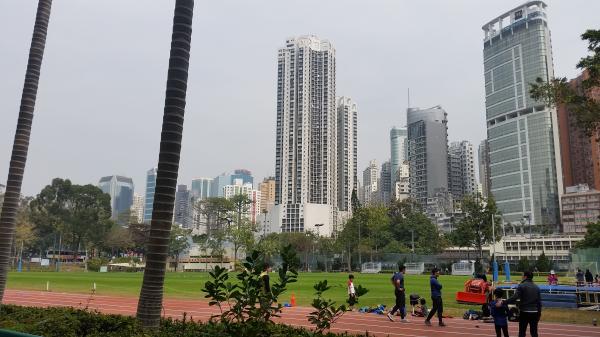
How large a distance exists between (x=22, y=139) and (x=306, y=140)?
136 m

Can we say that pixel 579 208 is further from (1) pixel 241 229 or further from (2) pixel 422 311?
(2) pixel 422 311

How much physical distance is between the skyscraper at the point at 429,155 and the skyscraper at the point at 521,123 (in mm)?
29571

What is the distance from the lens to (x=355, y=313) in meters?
19.1

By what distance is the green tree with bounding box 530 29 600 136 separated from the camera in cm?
1778

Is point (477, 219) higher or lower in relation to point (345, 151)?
lower

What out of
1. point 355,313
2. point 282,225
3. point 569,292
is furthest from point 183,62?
point 282,225

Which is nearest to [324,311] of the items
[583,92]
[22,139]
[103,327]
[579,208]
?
[103,327]

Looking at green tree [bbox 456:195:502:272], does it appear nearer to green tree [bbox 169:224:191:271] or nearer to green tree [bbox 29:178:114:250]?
green tree [bbox 169:224:191:271]

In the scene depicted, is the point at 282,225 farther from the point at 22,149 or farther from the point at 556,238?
the point at 22,149

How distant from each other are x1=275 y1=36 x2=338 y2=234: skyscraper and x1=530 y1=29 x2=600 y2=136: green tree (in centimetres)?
12528

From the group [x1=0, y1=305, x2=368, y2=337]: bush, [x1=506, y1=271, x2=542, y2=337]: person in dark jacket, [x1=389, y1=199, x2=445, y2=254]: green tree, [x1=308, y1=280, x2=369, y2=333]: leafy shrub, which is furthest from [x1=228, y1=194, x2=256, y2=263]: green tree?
[x1=308, y1=280, x2=369, y2=333]: leafy shrub

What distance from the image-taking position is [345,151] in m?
160

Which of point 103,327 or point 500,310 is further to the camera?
point 500,310

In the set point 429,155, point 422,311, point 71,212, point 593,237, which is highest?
point 429,155
